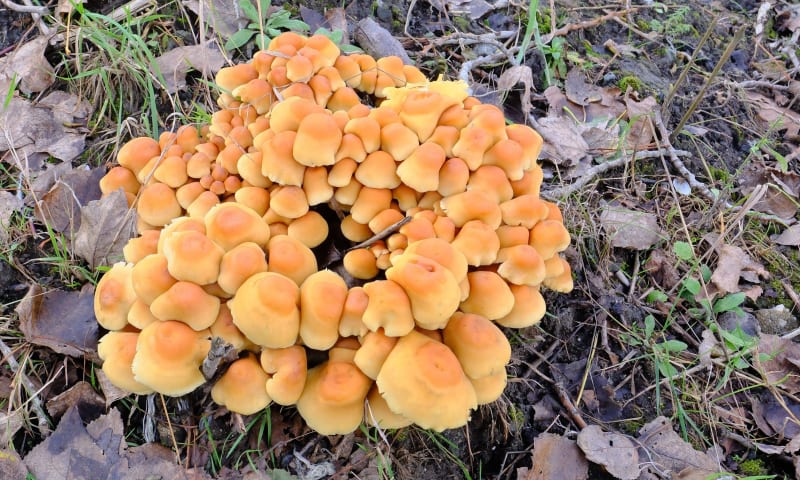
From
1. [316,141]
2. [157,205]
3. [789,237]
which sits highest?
[316,141]

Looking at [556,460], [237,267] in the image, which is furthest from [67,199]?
[556,460]

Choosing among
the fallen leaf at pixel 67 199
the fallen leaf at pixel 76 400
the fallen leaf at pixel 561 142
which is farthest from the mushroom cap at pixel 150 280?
the fallen leaf at pixel 561 142

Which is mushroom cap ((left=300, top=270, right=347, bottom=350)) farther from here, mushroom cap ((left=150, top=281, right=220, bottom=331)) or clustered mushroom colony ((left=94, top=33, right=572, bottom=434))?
mushroom cap ((left=150, top=281, right=220, bottom=331))

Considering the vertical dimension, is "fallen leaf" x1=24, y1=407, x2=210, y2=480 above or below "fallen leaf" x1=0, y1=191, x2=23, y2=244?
below

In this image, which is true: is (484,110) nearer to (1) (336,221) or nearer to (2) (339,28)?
(1) (336,221)

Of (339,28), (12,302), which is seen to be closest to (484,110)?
(339,28)

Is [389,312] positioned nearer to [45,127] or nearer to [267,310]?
[267,310]

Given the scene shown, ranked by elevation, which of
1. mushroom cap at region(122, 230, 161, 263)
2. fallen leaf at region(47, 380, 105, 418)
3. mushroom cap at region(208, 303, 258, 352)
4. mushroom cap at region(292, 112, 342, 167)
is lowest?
fallen leaf at region(47, 380, 105, 418)

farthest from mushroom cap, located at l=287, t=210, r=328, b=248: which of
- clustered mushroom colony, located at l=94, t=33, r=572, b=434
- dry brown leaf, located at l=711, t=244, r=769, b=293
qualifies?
dry brown leaf, located at l=711, t=244, r=769, b=293
